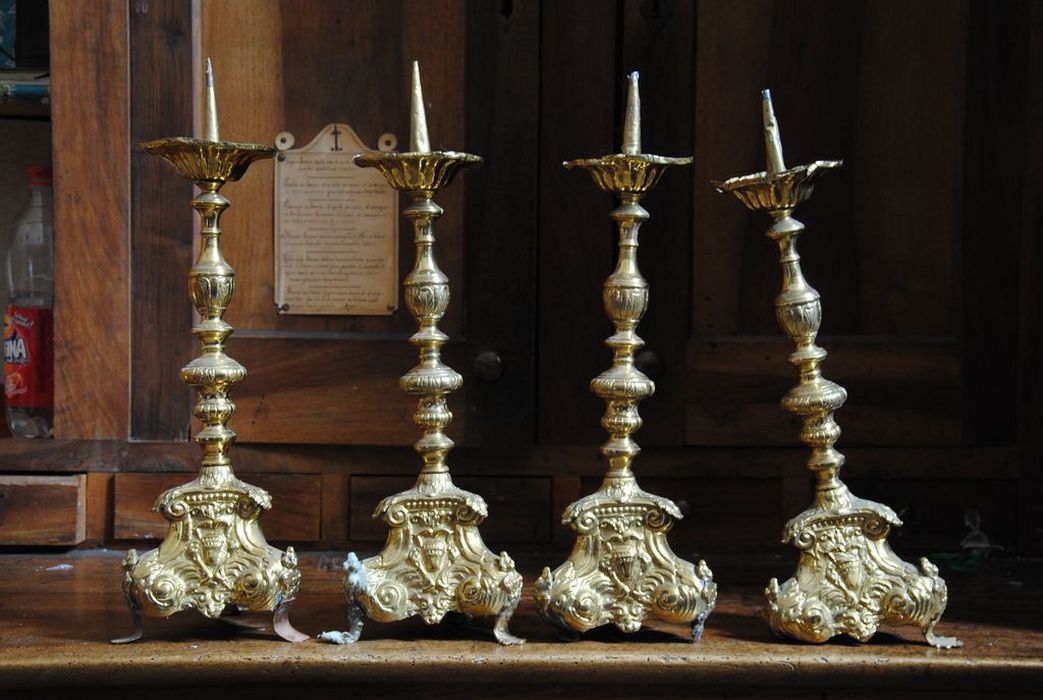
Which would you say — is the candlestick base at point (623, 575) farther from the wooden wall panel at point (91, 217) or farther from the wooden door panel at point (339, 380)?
the wooden wall panel at point (91, 217)

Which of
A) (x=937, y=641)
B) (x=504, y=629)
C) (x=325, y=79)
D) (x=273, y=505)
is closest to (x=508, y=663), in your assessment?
(x=504, y=629)

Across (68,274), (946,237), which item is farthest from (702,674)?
(68,274)

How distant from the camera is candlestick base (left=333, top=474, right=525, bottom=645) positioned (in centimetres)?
114

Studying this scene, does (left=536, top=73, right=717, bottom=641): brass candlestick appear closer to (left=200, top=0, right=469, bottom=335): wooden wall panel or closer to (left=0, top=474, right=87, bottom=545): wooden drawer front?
(left=200, top=0, right=469, bottom=335): wooden wall panel

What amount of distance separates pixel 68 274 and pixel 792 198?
0.89m

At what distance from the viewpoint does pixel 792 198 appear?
1142 millimetres

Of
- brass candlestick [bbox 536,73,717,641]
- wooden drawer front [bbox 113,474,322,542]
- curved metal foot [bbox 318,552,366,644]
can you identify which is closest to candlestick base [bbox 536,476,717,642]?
brass candlestick [bbox 536,73,717,641]

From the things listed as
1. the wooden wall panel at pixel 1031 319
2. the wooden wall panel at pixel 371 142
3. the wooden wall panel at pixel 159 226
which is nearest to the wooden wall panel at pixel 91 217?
the wooden wall panel at pixel 159 226

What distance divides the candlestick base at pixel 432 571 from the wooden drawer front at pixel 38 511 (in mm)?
521

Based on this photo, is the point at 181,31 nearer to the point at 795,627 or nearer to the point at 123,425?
the point at 123,425

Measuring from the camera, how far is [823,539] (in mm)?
1146

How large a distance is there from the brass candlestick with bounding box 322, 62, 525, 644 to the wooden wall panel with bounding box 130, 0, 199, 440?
0.47 meters

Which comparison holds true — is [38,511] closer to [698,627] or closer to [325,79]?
[325,79]

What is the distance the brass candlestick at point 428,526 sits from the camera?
1.14 metres
